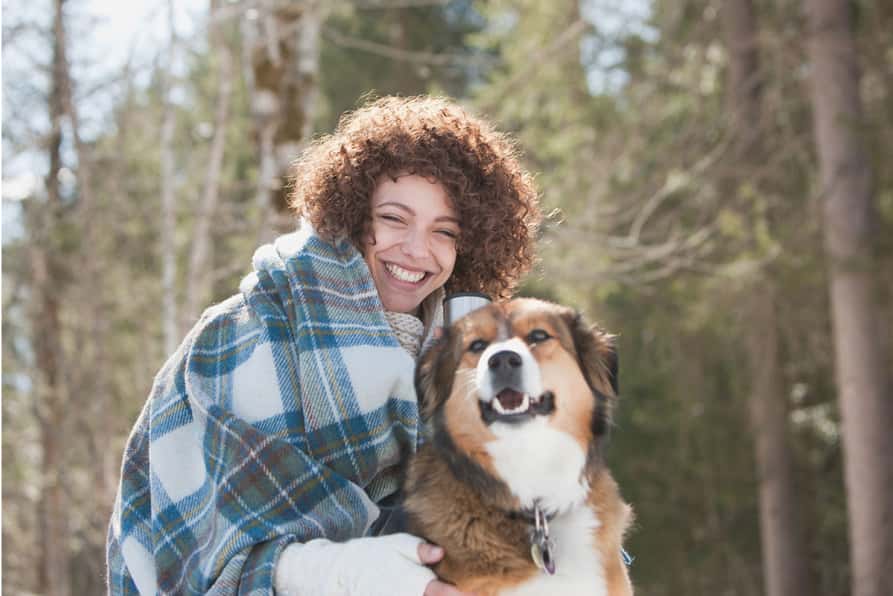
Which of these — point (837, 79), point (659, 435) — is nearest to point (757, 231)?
point (837, 79)

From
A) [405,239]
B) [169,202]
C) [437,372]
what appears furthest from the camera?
[169,202]

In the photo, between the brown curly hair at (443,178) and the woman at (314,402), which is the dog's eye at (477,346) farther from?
the brown curly hair at (443,178)

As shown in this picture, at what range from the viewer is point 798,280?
11570mm

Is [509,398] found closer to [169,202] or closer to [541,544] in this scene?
[541,544]

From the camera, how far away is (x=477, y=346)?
2496 mm

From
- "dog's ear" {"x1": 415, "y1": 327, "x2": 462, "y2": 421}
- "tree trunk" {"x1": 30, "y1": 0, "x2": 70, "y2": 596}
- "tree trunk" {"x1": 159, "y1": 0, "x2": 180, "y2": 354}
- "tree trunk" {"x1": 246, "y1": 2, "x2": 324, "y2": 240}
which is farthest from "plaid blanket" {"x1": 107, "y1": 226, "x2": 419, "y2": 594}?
"tree trunk" {"x1": 30, "y1": 0, "x2": 70, "y2": 596}

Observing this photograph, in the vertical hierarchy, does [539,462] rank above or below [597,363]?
below

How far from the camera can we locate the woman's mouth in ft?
9.80

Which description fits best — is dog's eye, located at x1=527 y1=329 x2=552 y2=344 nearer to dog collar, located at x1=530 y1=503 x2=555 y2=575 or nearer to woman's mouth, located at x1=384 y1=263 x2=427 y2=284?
dog collar, located at x1=530 y1=503 x2=555 y2=575

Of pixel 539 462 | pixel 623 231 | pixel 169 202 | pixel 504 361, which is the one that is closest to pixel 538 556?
pixel 539 462

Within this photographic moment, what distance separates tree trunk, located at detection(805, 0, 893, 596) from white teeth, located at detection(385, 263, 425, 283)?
8.34 m

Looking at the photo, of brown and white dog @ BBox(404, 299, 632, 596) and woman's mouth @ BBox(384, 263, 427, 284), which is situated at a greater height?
woman's mouth @ BBox(384, 263, 427, 284)

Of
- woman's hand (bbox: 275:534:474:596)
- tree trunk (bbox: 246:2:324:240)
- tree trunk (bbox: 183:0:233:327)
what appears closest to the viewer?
woman's hand (bbox: 275:534:474:596)

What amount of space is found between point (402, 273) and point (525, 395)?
2.34 feet
